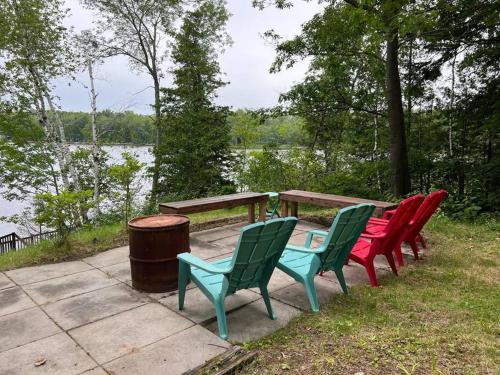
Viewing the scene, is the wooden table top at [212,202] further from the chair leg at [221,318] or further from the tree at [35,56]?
the tree at [35,56]

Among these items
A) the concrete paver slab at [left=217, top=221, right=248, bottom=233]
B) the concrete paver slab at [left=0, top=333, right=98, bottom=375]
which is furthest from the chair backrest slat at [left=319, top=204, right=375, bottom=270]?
the concrete paver slab at [left=217, top=221, right=248, bottom=233]

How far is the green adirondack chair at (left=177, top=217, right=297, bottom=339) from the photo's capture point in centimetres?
268

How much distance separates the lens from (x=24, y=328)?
2.96 m

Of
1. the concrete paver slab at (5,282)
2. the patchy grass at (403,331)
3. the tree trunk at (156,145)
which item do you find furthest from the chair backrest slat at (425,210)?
the tree trunk at (156,145)

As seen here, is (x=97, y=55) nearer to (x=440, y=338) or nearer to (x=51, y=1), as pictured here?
(x=51, y=1)

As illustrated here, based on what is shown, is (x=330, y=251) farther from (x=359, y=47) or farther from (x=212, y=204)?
(x=359, y=47)

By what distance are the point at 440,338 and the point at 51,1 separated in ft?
44.3

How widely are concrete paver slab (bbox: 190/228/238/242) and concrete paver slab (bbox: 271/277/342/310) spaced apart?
93.3 inches

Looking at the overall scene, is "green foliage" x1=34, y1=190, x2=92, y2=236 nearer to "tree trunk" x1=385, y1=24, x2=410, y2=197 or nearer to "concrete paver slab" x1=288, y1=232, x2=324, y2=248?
"concrete paver slab" x1=288, y1=232, x2=324, y2=248

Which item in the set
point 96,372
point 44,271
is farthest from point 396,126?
point 96,372

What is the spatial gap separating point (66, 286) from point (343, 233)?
10.1 feet

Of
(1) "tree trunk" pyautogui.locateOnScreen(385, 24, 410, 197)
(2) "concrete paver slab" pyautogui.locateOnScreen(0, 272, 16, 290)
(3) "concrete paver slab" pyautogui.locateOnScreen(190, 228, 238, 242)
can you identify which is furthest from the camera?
(1) "tree trunk" pyautogui.locateOnScreen(385, 24, 410, 197)

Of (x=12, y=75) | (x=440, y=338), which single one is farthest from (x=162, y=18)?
(x=440, y=338)

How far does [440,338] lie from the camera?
8.42ft
